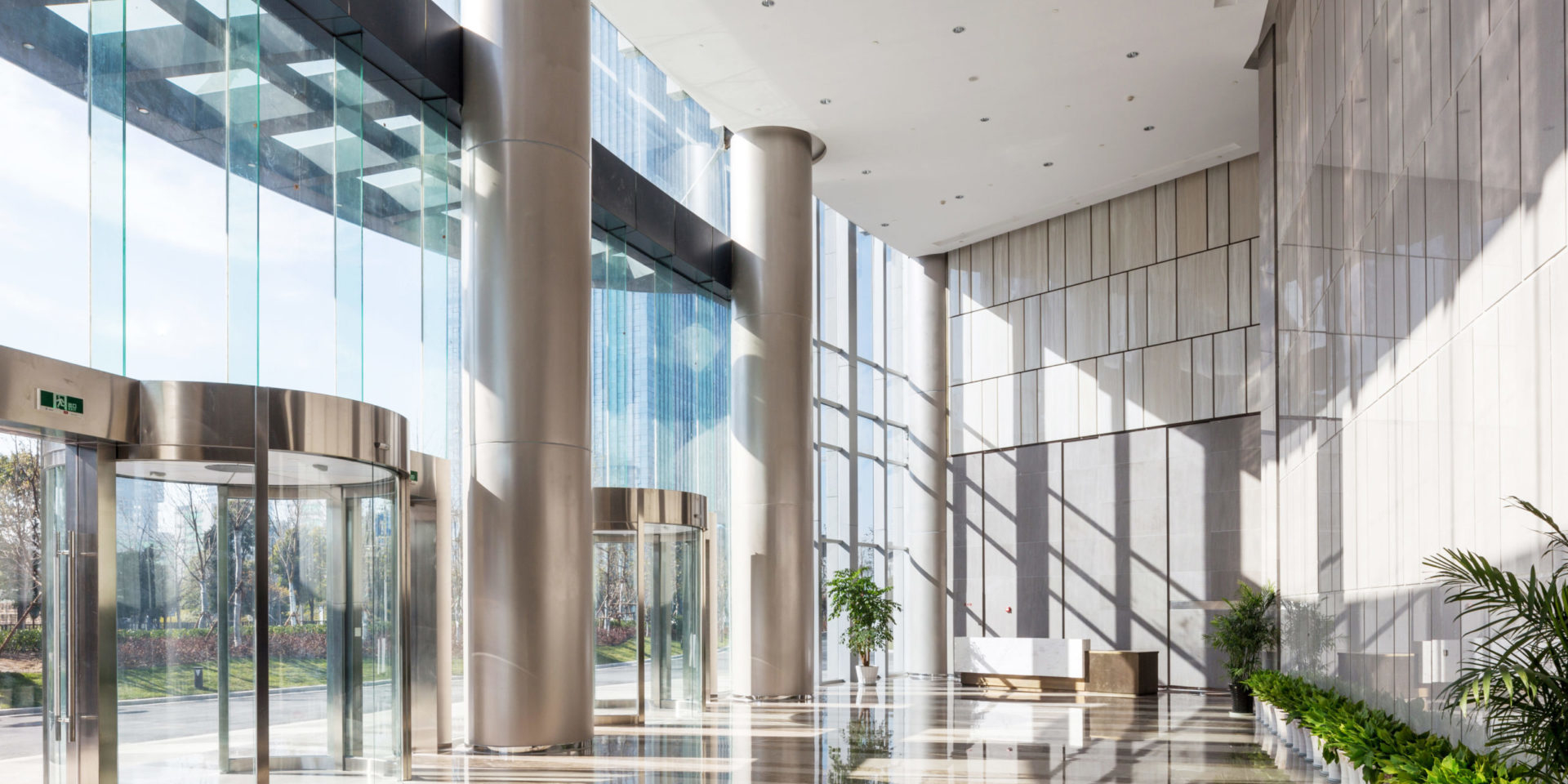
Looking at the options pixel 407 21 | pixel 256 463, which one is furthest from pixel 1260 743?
pixel 407 21

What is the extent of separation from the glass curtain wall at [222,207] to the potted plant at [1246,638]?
10.5m

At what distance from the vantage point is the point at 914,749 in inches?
451

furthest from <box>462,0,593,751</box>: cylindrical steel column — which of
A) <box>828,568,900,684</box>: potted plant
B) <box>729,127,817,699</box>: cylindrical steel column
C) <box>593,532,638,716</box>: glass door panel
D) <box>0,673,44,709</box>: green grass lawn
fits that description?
<box>828,568,900,684</box>: potted plant

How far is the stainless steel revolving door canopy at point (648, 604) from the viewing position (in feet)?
44.6

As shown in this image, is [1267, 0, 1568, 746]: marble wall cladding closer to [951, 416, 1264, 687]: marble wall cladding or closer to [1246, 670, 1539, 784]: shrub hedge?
[1246, 670, 1539, 784]: shrub hedge

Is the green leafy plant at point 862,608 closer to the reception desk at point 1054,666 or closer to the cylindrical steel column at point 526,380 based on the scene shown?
the reception desk at point 1054,666

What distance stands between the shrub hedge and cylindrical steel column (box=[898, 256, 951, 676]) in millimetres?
12446

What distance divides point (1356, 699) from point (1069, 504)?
12.0 meters

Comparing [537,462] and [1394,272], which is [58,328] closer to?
[537,462]

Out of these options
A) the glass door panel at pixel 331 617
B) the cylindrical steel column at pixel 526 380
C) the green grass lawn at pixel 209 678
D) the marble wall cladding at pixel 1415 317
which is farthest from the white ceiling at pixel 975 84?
the green grass lawn at pixel 209 678

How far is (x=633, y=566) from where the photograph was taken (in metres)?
14.0

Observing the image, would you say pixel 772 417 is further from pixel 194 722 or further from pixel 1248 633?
pixel 194 722

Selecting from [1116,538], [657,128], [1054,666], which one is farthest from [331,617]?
[1116,538]

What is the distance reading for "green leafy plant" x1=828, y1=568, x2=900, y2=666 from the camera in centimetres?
2062
